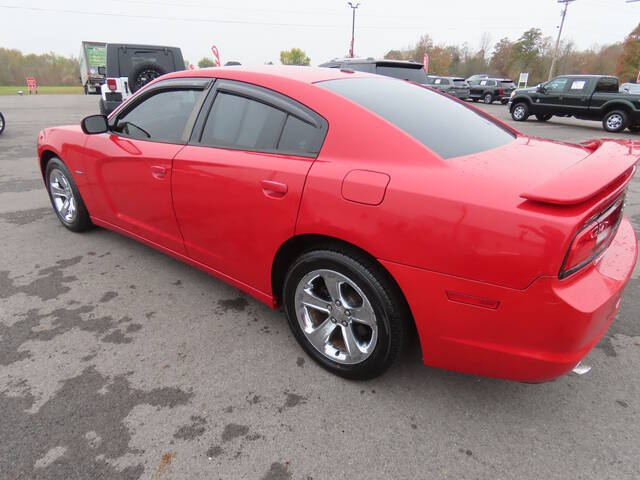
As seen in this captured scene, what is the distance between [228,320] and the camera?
2740mm

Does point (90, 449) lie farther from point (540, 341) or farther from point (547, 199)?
point (547, 199)

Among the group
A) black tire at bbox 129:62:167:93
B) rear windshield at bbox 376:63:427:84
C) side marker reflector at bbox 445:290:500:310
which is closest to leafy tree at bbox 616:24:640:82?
rear windshield at bbox 376:63:427:84

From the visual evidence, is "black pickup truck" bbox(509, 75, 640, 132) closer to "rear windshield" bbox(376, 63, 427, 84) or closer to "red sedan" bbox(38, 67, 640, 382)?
"rear windshield" bbox(376, 63, 427, 84)

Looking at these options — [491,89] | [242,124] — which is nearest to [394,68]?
[242,124]

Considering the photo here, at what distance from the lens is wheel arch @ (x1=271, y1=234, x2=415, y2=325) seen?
189 cm

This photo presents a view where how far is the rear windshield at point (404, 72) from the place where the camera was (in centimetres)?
860

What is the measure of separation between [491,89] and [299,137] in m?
25.7

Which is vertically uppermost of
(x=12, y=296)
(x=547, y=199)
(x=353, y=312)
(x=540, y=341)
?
(x=547, y=199)

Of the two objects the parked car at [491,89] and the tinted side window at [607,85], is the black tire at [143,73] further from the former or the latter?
the parked car at [491,89]

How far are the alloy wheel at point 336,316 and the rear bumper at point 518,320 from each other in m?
0.30

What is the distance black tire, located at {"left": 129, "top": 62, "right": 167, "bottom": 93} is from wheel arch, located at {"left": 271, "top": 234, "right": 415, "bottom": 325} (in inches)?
314

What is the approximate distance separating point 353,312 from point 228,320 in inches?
41.2

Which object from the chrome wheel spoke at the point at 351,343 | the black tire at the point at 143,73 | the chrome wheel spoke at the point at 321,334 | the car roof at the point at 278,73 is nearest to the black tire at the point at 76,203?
the car roof at the point at 278,73

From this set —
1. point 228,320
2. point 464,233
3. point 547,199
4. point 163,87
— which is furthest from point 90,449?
point 163,87
